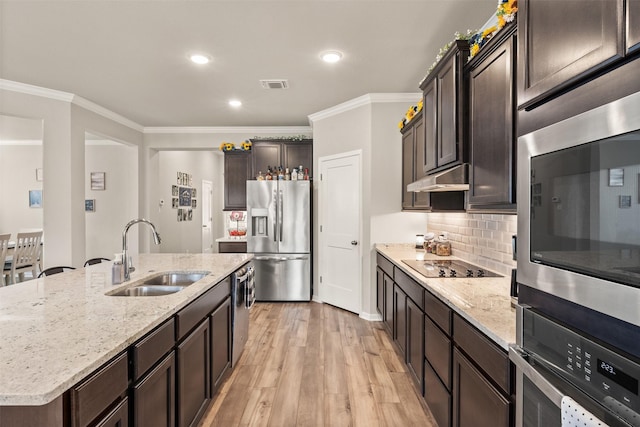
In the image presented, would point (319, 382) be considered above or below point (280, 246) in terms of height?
below

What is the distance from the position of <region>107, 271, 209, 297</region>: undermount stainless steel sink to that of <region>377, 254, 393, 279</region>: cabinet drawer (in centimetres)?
175

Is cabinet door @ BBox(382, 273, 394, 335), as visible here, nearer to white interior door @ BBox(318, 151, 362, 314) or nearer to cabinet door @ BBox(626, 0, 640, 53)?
white interior door @ BBox(318, 151, 362, 314)

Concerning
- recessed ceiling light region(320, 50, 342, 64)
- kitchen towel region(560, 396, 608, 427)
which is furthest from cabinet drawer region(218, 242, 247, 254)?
kitchen towel region(560, 396, 608, 427)

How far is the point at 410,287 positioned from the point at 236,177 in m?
3.99

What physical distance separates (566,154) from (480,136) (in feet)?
3.69

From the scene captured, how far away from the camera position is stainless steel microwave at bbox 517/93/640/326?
0.65 meters

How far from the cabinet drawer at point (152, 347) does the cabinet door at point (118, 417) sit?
99 millimetres

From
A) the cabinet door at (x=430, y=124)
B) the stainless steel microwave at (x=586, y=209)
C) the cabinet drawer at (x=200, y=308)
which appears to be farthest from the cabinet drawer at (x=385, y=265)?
the stainless steel microwave at (x=586, y=209)

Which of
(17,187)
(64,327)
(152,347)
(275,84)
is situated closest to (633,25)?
(152,347)

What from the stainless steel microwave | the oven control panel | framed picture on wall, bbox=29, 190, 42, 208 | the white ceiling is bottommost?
the oven control panel

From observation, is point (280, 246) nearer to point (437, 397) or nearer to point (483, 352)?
point (437, 397)

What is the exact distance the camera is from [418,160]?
11.0ft

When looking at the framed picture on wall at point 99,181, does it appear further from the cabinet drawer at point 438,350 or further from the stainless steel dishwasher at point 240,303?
the cabinet drawer at point 438,350

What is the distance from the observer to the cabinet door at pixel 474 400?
1231 millimetres
